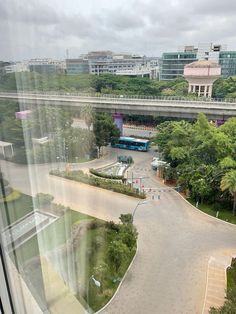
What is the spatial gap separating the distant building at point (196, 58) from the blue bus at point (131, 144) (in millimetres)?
9643

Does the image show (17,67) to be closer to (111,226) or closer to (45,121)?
(45,121)

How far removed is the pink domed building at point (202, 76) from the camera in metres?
10.1

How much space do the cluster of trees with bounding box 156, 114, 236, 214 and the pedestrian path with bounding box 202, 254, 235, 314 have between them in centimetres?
97

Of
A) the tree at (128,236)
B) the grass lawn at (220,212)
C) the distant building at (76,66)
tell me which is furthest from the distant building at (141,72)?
the distant building at (76,66)

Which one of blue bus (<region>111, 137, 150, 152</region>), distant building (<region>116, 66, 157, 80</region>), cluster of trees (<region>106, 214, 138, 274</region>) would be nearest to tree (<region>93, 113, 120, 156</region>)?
blue bus (<region>111, 137, 150, 152</region>)

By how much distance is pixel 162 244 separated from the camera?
2.96 meters

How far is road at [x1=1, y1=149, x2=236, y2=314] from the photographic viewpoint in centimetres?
210

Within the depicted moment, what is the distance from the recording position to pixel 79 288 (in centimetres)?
130

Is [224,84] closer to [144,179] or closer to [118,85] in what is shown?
[118,85]

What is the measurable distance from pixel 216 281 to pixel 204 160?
2.13 metres

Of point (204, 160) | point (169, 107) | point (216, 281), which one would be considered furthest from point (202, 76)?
point (216, 281)

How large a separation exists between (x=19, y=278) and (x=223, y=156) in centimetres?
378

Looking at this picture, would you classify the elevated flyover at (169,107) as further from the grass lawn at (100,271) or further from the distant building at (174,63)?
the distant building at (174,63)

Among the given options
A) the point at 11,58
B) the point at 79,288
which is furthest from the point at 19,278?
the point at 79,288
